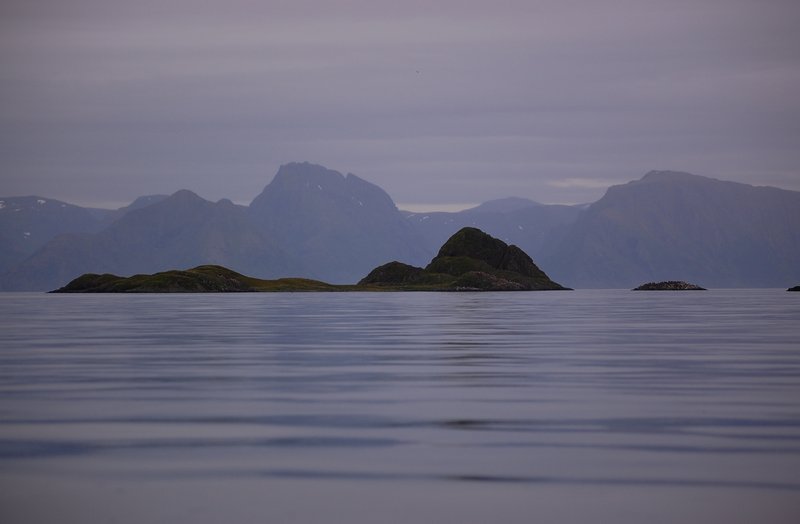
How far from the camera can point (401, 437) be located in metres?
26.4

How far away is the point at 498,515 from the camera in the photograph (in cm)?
1888

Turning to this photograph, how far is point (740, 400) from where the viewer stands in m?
32.9

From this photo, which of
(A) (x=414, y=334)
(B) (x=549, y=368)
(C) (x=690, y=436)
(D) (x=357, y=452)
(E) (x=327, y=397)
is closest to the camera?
(D) (x=357, y=452)

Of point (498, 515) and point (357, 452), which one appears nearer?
point (498, 515)

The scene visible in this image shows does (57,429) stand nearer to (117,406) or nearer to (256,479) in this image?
(117,406)

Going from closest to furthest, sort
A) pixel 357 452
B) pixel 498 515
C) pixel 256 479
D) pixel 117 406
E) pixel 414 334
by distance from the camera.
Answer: pixel 498 515, pixel 256 479, pixel 357 452, pixel 117 406, pixel 414 334

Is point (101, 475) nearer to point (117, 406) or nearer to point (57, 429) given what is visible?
point (57, 429)

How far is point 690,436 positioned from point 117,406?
16.4 m

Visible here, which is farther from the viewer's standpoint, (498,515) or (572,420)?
(572,420)

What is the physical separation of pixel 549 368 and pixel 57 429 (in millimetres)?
22098

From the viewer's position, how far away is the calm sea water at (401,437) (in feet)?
64.1

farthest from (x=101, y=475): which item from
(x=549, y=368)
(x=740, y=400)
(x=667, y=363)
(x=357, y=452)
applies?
(x=667, y=363)

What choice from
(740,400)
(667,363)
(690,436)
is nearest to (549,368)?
(667,363)

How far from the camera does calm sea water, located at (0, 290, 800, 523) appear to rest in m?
19.5
